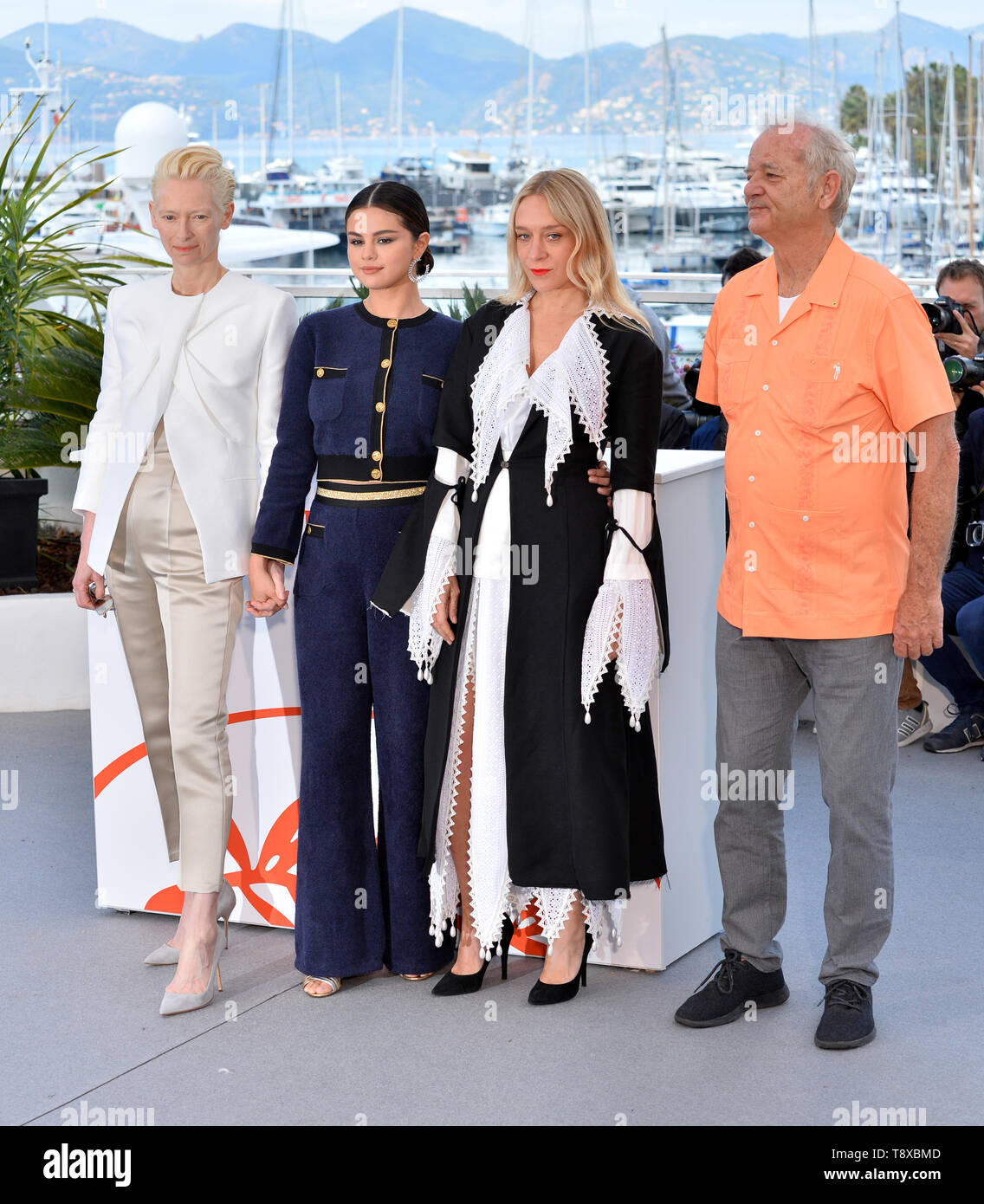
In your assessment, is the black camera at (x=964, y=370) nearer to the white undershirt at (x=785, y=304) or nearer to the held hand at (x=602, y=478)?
the white undershirt at (x=785, y=304)

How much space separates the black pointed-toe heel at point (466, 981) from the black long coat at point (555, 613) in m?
0.21

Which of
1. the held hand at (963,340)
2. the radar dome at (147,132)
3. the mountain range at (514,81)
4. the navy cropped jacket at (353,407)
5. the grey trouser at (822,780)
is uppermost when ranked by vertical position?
the mountain range at (514,81)

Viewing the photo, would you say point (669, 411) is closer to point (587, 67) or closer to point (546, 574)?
point (546, 574)

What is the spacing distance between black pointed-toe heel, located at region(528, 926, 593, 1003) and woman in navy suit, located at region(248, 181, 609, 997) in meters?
0.28

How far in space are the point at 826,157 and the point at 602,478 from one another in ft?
2.33

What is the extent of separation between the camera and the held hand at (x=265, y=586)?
299cm

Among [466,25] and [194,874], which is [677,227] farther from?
[466,25]

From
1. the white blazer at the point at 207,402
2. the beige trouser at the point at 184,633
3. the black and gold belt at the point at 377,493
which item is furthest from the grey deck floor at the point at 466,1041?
the black and gold belt at the point at 377,493

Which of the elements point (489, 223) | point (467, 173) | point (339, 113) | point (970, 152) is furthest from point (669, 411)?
point (467, 173)

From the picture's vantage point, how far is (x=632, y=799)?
295 cm

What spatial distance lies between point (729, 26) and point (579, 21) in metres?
Result: 32.8

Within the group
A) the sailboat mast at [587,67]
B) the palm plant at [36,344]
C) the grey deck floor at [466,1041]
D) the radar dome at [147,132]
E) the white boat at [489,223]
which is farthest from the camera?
the white boat at [489,223]

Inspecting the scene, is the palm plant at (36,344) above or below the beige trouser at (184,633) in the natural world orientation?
above
